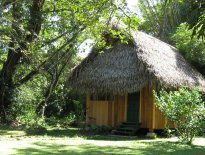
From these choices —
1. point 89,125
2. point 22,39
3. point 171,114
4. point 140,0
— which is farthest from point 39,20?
point 140,0

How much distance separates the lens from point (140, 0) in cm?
3566

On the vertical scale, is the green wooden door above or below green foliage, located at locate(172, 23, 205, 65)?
below

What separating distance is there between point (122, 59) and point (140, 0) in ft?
61.0

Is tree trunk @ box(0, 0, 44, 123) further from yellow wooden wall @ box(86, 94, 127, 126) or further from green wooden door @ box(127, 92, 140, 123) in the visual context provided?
green wooden door @ box(127, 92, 140, 123)

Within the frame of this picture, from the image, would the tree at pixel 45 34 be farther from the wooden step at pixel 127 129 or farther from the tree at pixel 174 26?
the tree at pixel 174 26

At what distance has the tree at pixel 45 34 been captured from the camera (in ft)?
54.4

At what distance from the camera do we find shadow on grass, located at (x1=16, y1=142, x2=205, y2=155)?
10.7m

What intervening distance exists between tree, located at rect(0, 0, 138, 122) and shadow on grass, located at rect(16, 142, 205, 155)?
507 cm

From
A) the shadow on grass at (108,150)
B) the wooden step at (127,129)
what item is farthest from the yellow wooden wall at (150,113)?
the shadow on grass at (108,150)

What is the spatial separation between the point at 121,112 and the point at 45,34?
17.5ft

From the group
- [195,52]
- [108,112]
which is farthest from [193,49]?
[108,112]

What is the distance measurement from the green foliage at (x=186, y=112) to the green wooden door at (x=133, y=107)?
424 cm

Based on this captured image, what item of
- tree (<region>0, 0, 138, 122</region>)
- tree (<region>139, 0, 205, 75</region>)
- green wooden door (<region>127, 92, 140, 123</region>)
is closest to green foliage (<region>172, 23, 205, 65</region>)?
tree (<region>139, 0, 205, 75</region>)

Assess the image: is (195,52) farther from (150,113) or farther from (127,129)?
(127,129)
